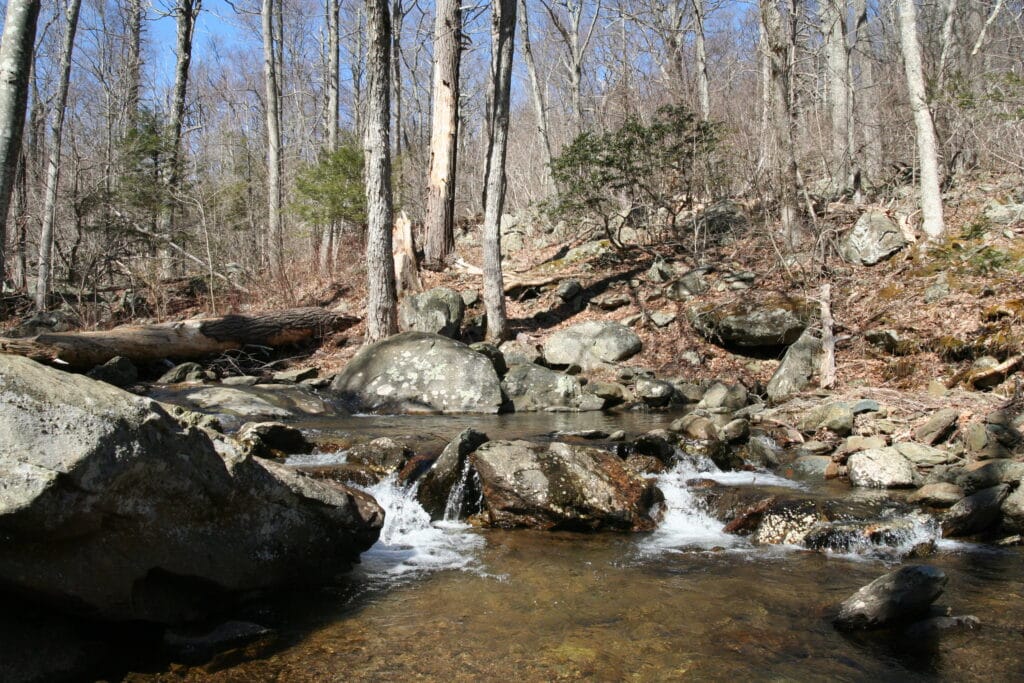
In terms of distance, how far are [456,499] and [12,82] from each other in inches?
230

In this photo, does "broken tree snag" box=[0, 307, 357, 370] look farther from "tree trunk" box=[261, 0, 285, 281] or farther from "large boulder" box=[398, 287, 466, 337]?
"tree trunk" box=[261, 0, 285, 281]

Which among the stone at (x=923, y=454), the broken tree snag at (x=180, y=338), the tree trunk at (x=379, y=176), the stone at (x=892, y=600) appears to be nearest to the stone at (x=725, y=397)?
the stone at (x=923, y=454)

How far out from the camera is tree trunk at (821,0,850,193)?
15359 millimetres

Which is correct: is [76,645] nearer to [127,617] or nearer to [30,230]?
[127,617]

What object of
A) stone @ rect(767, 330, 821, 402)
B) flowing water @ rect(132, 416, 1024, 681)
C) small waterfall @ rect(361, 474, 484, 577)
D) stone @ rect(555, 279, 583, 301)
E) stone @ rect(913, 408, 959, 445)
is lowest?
flowing water @ rect(132, 416, 1024, 681)

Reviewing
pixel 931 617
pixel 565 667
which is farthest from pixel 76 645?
pixel 931 617

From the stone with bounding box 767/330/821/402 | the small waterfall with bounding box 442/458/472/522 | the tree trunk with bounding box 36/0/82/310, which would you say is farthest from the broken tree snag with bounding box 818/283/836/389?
the tree trunk with bounding box 36/0/82/310

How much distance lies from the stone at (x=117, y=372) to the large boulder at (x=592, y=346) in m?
6.68

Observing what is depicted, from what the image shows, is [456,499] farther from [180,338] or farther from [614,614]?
[180,338]

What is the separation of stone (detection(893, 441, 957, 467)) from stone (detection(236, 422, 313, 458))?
5.84 m

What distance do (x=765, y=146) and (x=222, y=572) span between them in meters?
13.7

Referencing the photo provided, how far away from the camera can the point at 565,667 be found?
325cm

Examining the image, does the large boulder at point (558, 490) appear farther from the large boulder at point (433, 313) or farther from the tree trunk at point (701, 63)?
the tree trunk at point (701, 63)

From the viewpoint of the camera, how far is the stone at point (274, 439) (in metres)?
6.47
